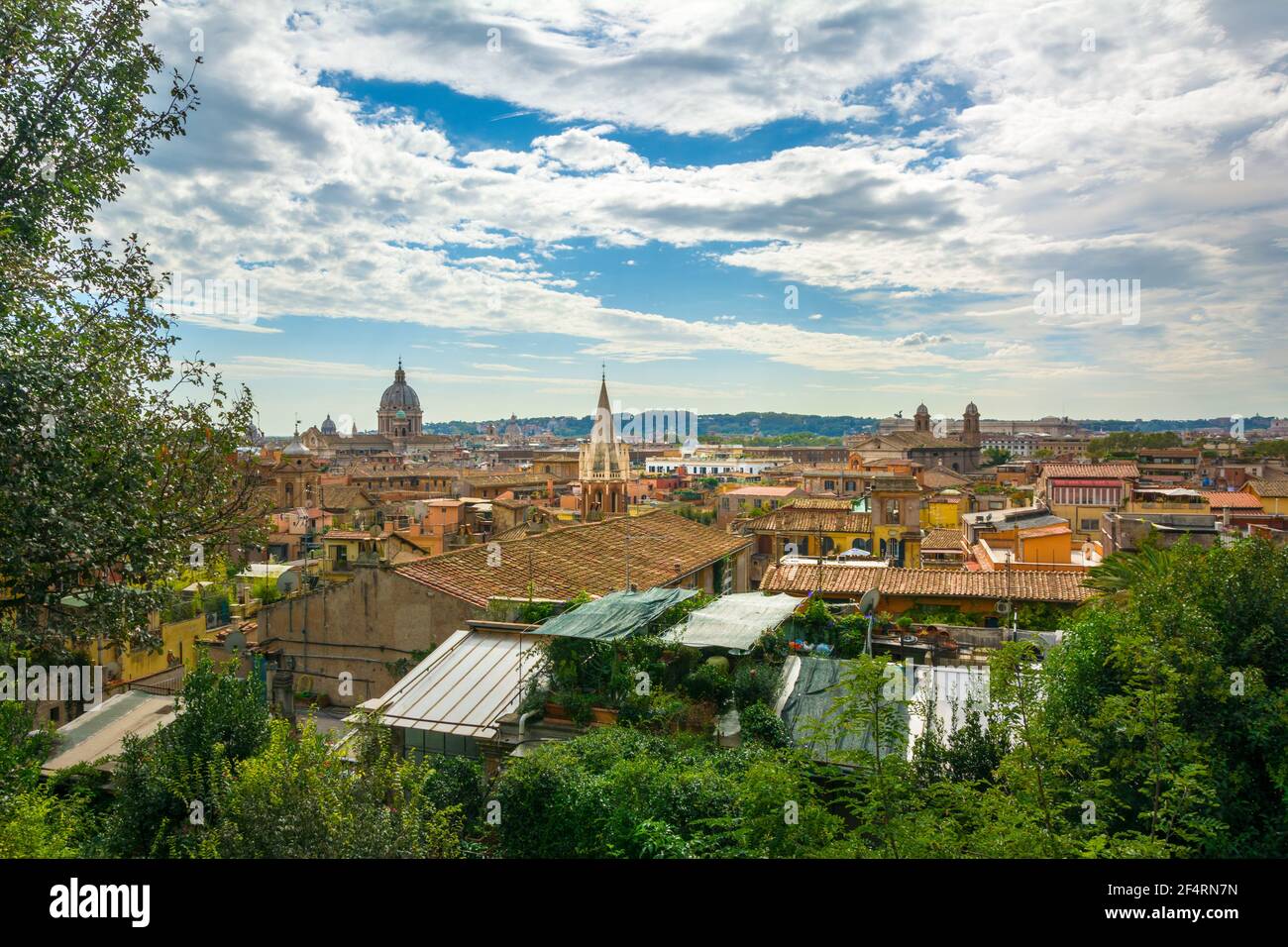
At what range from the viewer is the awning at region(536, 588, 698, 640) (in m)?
10.4

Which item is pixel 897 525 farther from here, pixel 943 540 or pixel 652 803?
pixel 652 803

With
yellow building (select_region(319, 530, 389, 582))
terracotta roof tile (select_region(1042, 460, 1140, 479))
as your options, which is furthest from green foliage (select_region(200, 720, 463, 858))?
terracotta roof tile (select_region(1042, 460, 1140, 479))

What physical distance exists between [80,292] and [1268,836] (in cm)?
1218

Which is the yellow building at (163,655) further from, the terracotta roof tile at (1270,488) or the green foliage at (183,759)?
the terracotta roof tile at (1270,488)

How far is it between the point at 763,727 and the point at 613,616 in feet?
8.32

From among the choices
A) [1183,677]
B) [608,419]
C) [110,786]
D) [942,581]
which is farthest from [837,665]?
[608,419]

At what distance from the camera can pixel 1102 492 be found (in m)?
34.6

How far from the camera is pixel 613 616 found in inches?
426

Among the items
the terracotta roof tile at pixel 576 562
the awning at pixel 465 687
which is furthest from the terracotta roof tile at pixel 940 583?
the awning at pixel 465 687

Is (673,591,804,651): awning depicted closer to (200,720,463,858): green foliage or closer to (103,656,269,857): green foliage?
(200,720,463,858): green foliage

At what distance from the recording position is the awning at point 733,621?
1045 cm

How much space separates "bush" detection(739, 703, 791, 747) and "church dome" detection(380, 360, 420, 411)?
15410 cm
